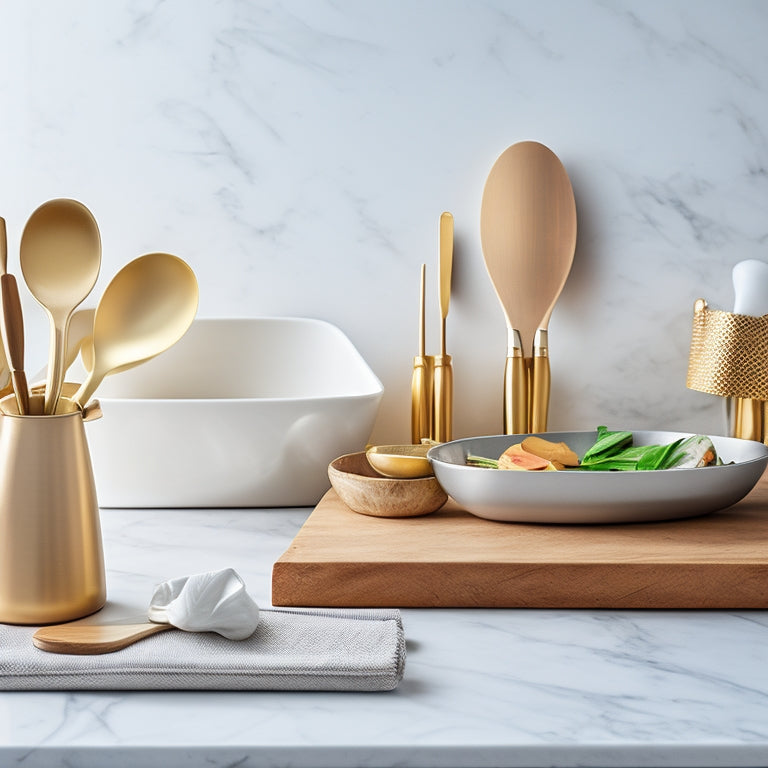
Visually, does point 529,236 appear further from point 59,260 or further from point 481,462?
point 59,260

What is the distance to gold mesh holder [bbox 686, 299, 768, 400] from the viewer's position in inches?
38.5

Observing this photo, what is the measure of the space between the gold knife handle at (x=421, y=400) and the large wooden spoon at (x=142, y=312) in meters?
0.40

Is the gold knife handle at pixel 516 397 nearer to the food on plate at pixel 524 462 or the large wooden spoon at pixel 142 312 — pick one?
the food on plate at pixel 524 462

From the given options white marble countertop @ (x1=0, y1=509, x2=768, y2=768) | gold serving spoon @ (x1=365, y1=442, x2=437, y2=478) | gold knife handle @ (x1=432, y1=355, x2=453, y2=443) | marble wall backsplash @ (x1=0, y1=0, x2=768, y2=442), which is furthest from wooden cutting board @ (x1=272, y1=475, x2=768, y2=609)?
marble wall backsplash @ (x1=0, y1=0, x2=768, y2=442)

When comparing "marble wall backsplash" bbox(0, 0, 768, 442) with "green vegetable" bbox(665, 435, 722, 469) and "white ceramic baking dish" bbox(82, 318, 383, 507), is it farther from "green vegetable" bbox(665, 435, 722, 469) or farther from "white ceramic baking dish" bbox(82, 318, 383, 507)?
"green vegetable" bbox(665, 435, 722, 469)

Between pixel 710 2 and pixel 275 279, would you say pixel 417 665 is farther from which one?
pixel 710 2

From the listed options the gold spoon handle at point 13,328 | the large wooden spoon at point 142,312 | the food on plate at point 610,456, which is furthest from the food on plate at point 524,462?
the gold spoon handle at point 13,328

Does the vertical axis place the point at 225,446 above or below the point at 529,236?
below

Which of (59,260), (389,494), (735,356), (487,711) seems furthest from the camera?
(735,356)

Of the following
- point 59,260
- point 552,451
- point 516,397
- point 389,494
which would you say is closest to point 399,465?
point 389,494

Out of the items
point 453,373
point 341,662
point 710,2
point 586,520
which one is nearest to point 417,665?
point 341,662

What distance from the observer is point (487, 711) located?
44cm

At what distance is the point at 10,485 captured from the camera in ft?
1.74

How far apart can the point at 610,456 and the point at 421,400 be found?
237 mm
